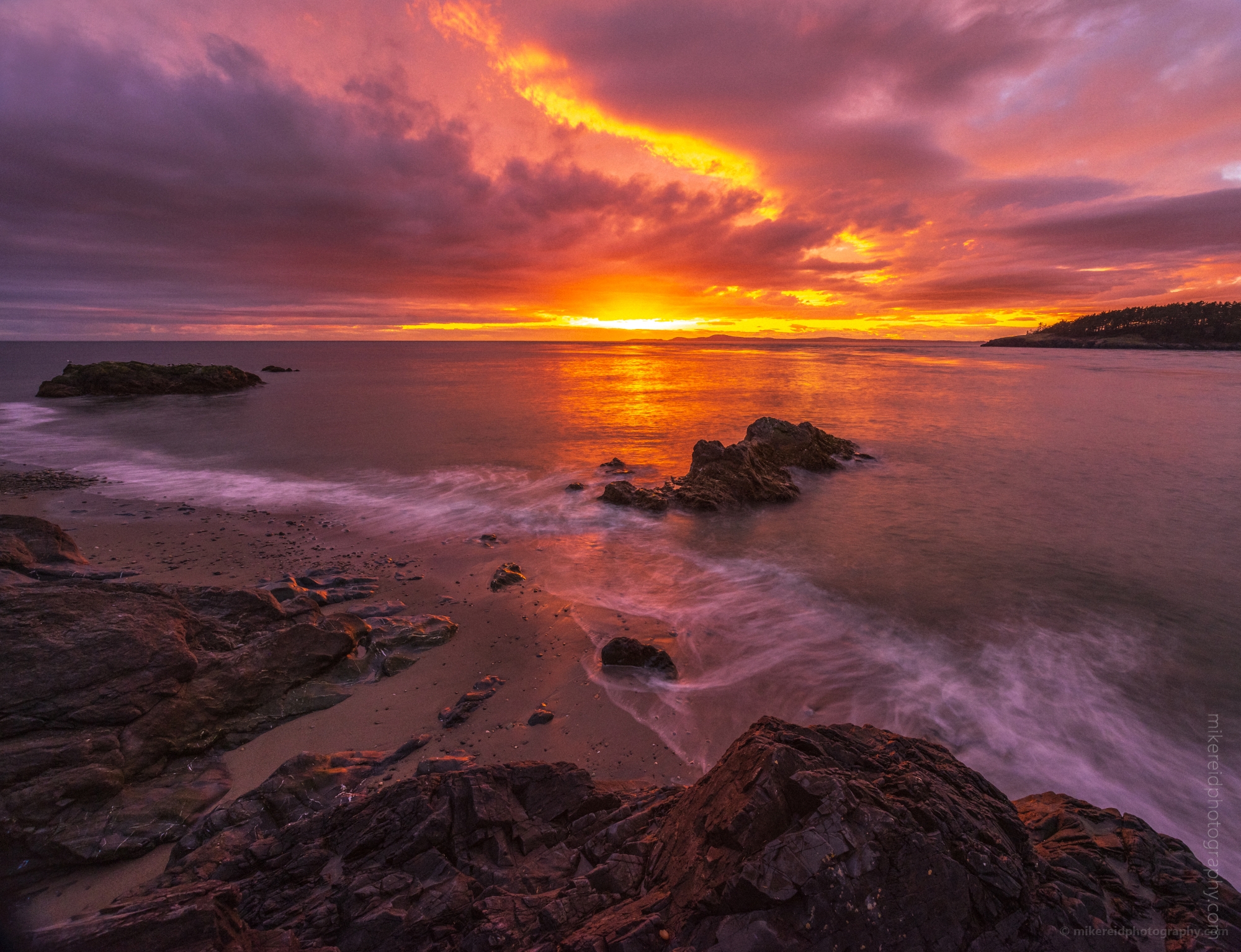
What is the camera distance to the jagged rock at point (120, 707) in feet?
12.7

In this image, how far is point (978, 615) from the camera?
28.5ft

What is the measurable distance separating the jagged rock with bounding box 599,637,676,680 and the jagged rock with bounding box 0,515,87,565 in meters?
8.62

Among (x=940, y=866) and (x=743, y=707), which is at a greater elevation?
(x=940, y=866)

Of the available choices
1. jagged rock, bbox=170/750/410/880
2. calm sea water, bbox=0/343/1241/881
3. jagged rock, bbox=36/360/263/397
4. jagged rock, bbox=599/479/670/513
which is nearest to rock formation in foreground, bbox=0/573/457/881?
jagged rock, bbox=170/750/410/880

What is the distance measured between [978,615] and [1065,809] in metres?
5.41

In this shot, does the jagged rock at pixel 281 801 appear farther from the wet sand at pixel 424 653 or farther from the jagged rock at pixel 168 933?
the jagged rock at pixel 168 933

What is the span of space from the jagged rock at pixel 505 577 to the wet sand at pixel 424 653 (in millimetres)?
147

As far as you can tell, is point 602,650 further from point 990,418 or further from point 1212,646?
point 990,418

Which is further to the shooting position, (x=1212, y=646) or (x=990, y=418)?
(x=990, y=418)

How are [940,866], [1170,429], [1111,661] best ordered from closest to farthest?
[940,866] < [1111,661] < [1170,429]

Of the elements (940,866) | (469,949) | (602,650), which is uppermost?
(940,866)

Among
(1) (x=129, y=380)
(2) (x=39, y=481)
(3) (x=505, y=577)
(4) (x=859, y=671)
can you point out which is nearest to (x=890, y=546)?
(4) (x=859, y=671)

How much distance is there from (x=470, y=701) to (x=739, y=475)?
10.2m

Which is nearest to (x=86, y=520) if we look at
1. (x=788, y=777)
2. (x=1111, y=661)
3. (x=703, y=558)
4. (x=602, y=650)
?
(x=602, y=650)
